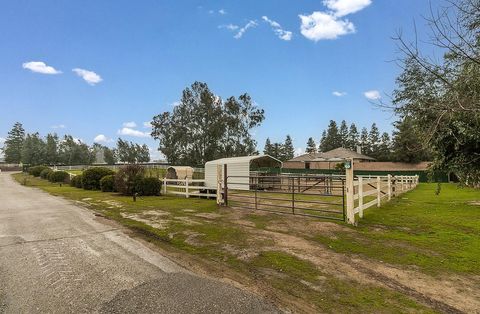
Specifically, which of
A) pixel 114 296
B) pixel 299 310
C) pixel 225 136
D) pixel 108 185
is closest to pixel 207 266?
pixel 114 296

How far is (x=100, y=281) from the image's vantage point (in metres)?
4.39

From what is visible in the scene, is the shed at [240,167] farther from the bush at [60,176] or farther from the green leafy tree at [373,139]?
the green leafy tree at [373,139]

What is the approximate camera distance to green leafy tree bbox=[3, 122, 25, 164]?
309 feet

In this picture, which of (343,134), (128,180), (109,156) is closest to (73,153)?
(109,156)

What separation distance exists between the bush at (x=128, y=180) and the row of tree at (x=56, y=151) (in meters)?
54.3

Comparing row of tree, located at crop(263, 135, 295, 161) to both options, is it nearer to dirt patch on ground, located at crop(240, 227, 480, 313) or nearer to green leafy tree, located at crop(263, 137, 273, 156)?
green leafy tree, located at crop(263, 137, 273, 156)

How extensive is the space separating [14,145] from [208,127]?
73210 millimetres

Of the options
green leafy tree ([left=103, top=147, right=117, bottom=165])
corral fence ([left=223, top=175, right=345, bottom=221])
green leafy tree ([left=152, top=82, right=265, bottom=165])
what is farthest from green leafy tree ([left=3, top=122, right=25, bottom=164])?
corral fence ([left=223, top=175, right=345, bottom=221])

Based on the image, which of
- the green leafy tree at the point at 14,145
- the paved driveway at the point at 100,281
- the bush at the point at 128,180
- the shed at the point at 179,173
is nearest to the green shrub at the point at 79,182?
the shed at the point at 179,173

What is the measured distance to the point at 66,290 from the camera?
13.4 ft

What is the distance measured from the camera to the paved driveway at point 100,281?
3643mm

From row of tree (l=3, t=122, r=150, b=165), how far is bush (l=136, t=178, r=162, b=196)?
54.7 metres

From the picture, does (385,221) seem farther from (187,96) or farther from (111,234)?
(187,96)

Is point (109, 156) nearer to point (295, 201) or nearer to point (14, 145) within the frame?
point (14, 145)
